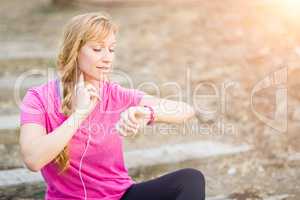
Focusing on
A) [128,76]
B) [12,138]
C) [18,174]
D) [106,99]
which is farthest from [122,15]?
[106,99]

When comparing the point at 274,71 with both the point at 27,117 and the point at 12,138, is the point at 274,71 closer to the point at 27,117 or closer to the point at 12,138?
the point at 12,138

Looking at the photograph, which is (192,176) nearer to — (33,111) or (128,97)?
(128,97)

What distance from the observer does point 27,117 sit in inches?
94.0

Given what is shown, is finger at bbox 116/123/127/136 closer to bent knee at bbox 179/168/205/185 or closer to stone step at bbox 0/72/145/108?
bent knee at bbox 179/168/205/185

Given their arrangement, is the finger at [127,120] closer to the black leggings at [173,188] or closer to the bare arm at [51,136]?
the bare arm at [51,136]

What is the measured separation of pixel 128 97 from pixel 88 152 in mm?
309

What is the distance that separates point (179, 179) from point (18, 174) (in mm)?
1390

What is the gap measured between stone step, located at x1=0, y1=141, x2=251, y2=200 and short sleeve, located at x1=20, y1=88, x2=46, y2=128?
122cm

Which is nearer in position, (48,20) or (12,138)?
(12,138)

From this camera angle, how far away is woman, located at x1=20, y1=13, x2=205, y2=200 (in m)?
2.39

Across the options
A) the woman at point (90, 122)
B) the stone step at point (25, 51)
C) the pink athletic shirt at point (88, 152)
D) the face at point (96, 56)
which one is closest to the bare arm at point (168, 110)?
the woman at point (90, 122)
